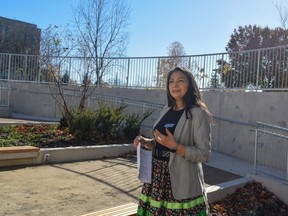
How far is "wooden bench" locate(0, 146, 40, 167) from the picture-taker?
6469 mm

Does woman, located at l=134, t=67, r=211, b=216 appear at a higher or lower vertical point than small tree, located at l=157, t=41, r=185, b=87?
lower

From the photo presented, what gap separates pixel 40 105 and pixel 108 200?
11.4 meters

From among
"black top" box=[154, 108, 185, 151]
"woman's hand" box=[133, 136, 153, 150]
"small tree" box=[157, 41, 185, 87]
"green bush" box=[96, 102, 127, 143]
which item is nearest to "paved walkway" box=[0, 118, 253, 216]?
"green bush" box=[96, 102, 127, 143]

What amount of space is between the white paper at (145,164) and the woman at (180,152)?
0.04m

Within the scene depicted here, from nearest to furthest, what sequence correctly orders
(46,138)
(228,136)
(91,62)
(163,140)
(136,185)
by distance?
1. (163,140)
2. (136,185)
3. (46,138)
4. (228,136)
5. (91,62)

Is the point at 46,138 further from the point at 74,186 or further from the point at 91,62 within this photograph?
the point at 91,62

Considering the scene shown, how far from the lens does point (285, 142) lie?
312 inches

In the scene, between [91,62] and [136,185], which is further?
[91,62]

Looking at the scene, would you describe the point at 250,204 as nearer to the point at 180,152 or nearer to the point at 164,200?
the point at 164,200

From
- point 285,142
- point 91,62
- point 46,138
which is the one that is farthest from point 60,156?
point 91,62

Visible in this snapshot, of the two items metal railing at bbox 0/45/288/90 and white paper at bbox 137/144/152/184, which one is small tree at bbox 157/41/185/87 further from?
white paper at bbox 137/144/152/184

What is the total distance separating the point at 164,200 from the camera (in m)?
2.88

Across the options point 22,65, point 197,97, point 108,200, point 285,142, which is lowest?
point 108,200

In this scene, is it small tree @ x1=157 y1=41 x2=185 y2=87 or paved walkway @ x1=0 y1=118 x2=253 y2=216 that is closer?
paved walkway @ x1=0 y1=118 x2=253 y2=216
